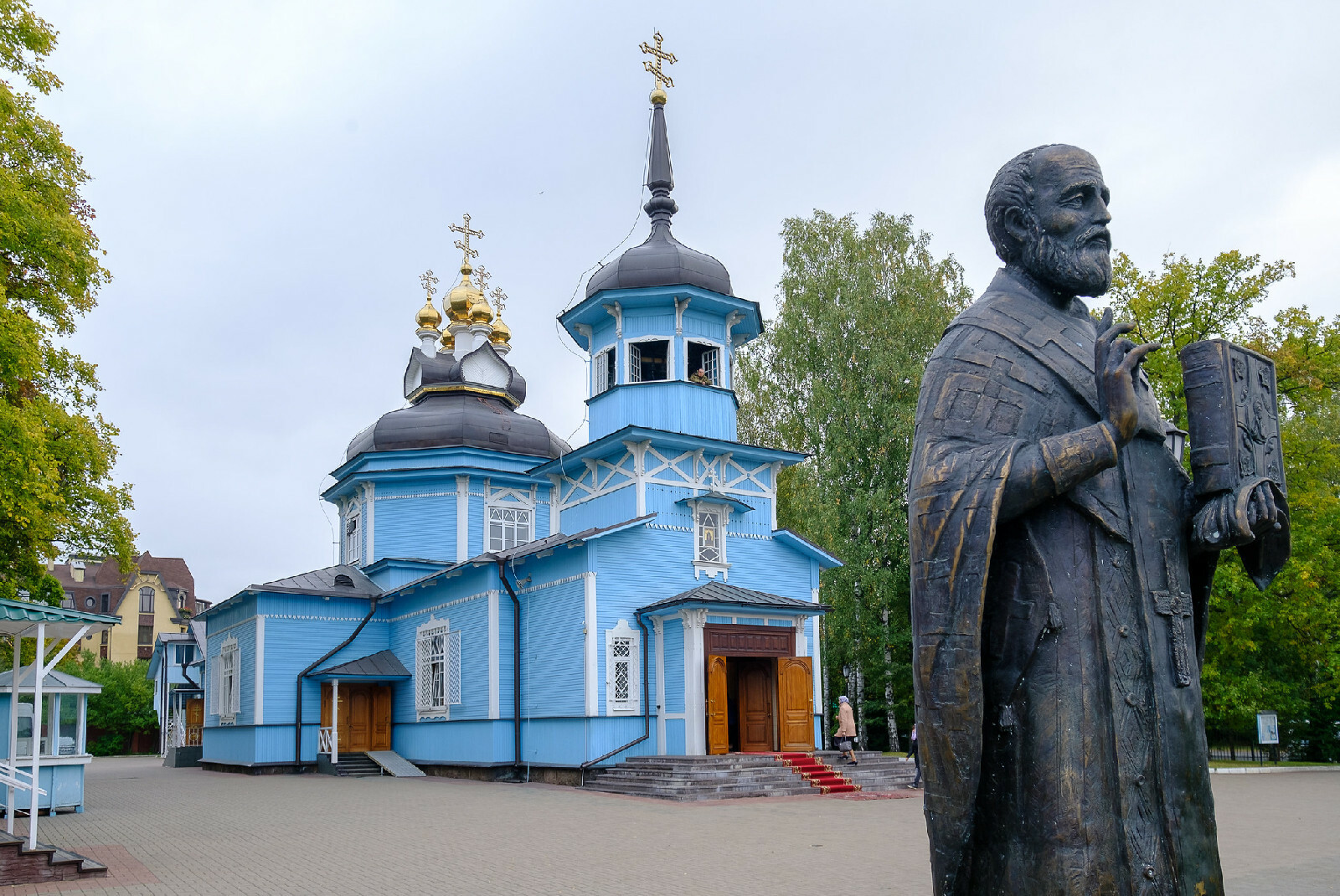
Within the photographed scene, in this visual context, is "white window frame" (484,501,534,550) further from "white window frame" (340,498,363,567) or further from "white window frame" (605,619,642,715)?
"white window frame" (605,619,642,715)

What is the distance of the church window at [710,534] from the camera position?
21.9 metres

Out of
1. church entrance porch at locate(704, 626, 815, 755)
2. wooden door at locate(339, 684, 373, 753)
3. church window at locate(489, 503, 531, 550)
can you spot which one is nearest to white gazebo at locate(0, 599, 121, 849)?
church entrance porch at locate(704, 626, 815, 755)

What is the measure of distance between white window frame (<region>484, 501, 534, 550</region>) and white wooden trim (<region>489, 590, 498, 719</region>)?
6.58m

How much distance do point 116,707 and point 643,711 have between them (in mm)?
37811

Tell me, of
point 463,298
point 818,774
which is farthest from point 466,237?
point 818,774

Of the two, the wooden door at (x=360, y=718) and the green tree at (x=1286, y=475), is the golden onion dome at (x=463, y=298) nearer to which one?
the wooden door at (x=360, y=718)

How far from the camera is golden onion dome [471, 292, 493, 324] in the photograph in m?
33.3

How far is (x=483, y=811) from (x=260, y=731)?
12407 mm

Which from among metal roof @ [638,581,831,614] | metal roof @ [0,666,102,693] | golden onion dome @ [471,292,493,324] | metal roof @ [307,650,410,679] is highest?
golden onion dome @ [471,292,493,324]

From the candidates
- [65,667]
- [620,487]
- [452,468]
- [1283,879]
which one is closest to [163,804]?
[620,487]

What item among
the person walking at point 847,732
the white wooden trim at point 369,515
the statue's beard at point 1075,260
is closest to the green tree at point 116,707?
the white wooden trim at point 369,515

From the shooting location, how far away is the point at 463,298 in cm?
3372

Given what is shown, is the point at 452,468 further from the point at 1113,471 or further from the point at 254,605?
the point at 1113,471

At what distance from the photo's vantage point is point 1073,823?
111 inches
